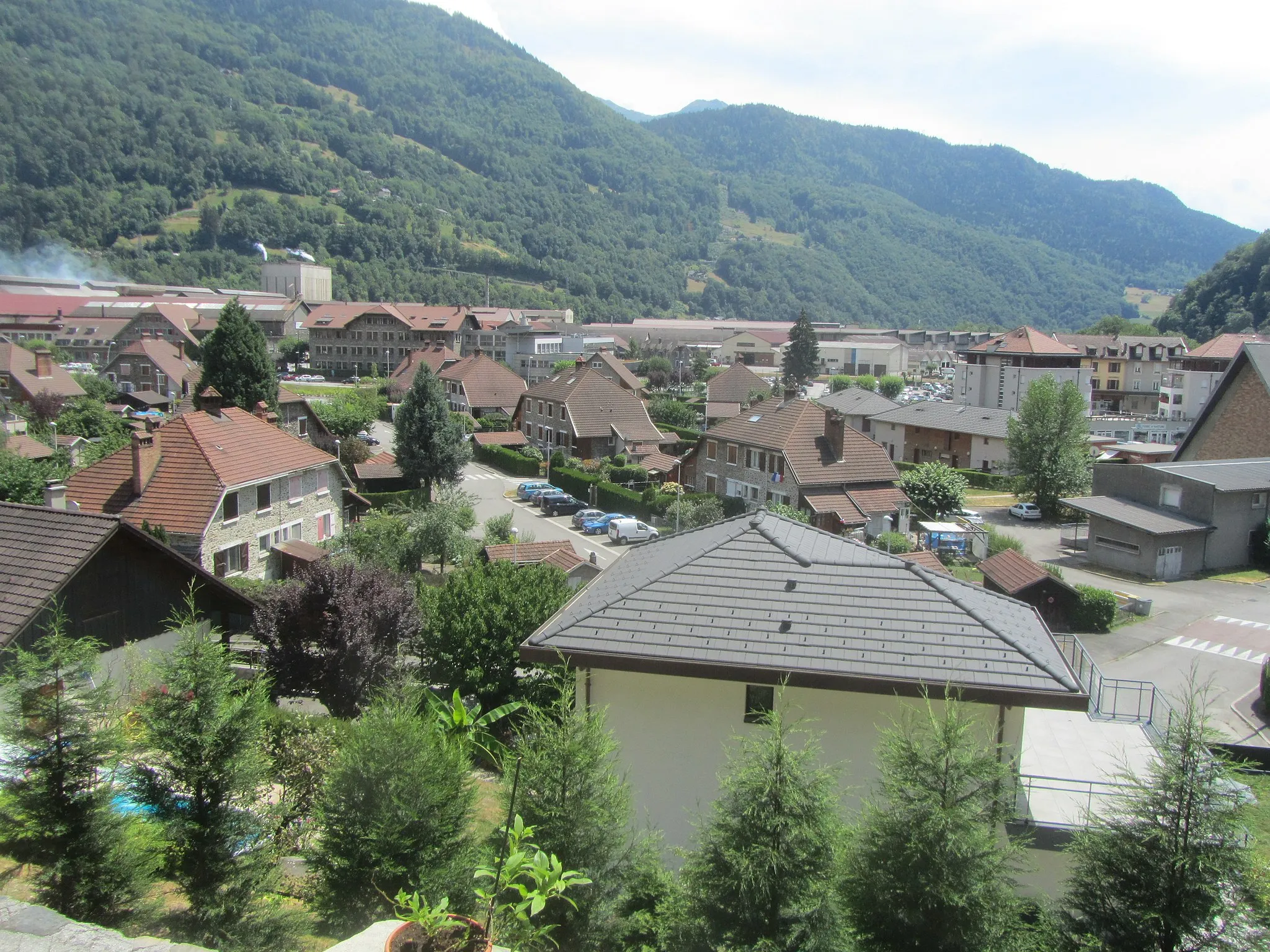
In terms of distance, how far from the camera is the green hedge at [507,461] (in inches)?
2392

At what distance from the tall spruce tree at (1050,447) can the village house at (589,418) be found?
2384 cm

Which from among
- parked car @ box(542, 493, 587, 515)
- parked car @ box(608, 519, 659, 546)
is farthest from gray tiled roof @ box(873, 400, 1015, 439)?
parked car @ box(542, 493, 587, 515)

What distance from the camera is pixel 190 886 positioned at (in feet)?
25.7

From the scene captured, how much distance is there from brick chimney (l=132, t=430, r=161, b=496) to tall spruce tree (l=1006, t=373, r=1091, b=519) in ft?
144

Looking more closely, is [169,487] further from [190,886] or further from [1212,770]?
[1212,770]

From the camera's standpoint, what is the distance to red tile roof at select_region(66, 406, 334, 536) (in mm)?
28078

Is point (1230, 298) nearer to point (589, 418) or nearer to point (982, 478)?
point (982, 478)

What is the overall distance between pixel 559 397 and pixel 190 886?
189 ft

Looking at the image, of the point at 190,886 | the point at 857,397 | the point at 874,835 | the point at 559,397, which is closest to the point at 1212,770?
the point at 874,835

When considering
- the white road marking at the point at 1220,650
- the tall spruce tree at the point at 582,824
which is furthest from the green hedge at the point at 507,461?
the tall spruce tree at the point at 582,824

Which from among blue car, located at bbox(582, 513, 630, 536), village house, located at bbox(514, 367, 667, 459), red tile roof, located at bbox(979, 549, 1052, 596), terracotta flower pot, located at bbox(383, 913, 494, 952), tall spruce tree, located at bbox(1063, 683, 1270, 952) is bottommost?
blue car, located at bbox(582, 513, 630, 536)

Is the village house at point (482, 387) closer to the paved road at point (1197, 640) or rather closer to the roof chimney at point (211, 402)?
the roof chimney at point (211, 402)

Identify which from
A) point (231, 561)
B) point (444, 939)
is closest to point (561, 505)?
point (231, 561)

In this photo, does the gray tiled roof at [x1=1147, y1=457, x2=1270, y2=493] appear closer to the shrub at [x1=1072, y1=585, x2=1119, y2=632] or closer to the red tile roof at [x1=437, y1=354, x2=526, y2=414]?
the shrub at [x1=1072, y1=585, x2=1119, y2=632]
